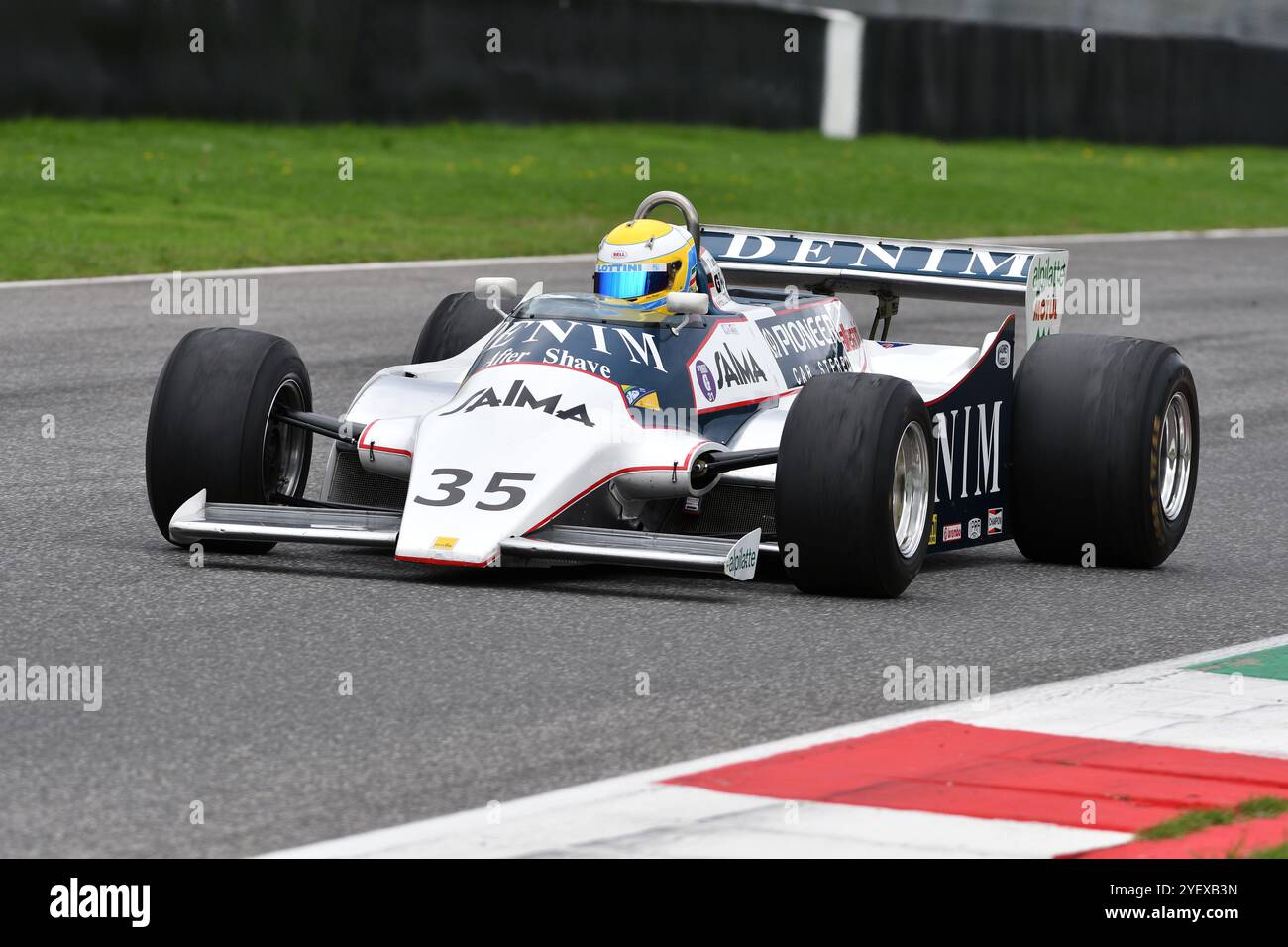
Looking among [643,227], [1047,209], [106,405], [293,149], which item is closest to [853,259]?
[643,227]

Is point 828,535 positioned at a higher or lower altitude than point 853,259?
lower

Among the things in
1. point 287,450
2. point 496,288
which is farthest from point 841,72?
point 287,450

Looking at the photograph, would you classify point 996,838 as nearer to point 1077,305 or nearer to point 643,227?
point 643,227

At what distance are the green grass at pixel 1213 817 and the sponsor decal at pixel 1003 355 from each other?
3.70 meters

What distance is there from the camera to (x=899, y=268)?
10.3 metres

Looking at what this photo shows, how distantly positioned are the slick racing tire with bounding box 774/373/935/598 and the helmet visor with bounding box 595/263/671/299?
3.39ft

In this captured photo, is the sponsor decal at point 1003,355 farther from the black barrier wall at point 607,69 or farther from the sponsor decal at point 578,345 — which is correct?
the black barrier wall at point 607,69

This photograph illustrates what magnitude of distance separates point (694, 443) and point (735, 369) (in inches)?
23.5

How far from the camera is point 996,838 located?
17.6ft

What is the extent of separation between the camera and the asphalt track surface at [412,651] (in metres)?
5.68

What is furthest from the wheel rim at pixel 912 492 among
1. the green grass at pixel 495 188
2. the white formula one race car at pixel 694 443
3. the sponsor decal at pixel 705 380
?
the green grass at pixel 495 188

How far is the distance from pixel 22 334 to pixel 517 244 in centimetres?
769

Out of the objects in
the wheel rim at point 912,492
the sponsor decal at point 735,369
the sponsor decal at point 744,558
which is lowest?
the sponsor decal at point 744,558
